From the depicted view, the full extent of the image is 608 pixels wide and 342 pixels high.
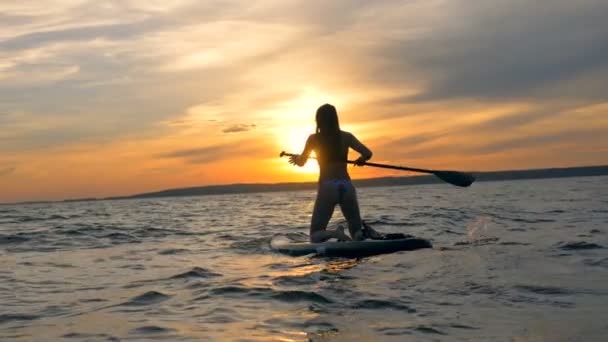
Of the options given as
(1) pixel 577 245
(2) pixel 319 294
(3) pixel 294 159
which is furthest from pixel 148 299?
(1) pixel 577 245

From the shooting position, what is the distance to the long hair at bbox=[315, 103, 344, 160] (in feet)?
31.9

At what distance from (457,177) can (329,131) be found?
360 centimetres

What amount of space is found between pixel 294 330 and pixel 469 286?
2619 millimetres

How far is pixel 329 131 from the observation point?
385 inches

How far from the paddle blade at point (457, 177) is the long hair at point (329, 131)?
9.74ft

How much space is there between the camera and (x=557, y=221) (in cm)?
1684

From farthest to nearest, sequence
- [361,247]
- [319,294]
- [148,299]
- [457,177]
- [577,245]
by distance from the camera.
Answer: [457,177], [577,245], [361,247], [148,299], [319,294]

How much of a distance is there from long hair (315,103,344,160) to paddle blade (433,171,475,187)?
297 centimetres

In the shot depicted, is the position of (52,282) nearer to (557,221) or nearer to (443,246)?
(443,246)

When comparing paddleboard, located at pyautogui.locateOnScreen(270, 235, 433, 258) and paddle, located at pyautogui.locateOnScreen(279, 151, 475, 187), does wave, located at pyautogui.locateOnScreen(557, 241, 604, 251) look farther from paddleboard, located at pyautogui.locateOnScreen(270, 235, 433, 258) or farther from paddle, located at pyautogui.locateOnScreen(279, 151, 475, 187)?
paddleboard, located at pyautogui.locateOnScreen(270, 235, 433, 258)

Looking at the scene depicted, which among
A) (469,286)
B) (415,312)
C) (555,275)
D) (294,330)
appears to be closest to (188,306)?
(294,330)

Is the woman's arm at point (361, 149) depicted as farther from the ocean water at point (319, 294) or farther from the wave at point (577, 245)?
the wave at point (577, 245)

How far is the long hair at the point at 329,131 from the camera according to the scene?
9719 millimetres

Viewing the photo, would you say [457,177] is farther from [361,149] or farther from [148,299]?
[148,299]
